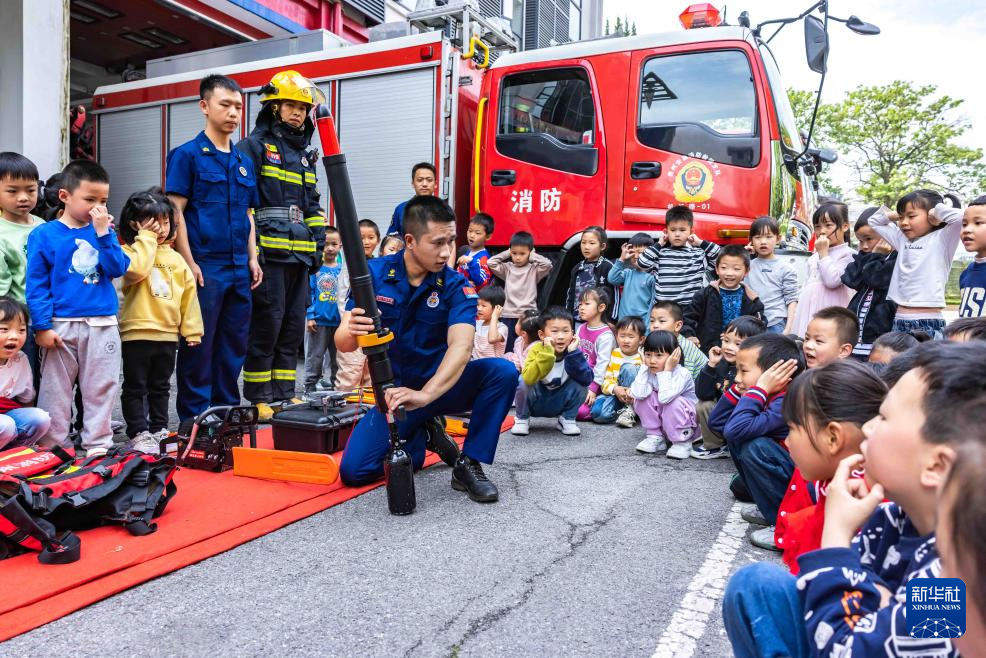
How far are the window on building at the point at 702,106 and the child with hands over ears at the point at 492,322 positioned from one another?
1.71 meters

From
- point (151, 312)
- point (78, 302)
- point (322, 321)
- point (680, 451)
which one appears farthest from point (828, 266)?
point (78, 302)

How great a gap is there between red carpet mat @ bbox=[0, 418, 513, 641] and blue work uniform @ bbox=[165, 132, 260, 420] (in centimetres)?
83

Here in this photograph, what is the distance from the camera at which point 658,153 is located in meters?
5.66

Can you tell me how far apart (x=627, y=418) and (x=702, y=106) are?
2525 millimetres

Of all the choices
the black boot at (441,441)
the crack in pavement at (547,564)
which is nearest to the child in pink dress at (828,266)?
the crack in pavement at (547,564)

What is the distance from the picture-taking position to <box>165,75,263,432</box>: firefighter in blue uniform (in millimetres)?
4051

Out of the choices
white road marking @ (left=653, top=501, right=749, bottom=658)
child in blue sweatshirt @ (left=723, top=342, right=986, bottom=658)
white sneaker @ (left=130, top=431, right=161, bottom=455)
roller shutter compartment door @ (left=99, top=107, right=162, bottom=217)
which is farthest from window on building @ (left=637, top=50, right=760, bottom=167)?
roller shutter compartment door @ (left=99, top=107, right=162, bottom=217)

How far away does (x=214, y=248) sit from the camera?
416 centimetres

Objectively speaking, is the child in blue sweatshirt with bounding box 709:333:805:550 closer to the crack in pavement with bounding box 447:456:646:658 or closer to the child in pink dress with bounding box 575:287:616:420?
the crack in pavement with bounding box 447:456:646:658

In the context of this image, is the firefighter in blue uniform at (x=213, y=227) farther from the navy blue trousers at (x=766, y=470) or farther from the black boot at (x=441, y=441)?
the navy blue trousers at (x=766, y=470)

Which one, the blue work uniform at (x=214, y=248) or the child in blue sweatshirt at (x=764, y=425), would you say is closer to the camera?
the child in blue sweatshirt at (x=764, y=425)

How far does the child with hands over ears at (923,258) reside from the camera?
3.95 m

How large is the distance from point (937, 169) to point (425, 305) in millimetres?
28066

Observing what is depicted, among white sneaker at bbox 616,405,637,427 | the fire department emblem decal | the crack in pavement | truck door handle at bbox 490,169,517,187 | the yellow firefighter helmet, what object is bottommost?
the crack in pavement
